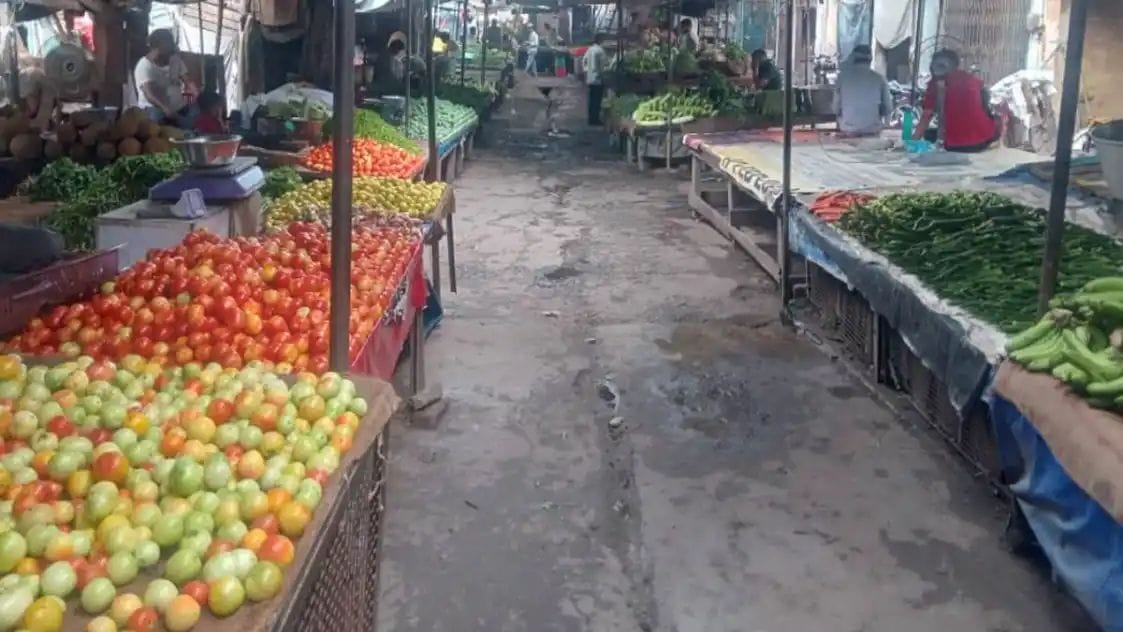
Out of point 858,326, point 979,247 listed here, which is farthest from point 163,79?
point 979,247

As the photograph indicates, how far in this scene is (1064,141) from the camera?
4148 mm

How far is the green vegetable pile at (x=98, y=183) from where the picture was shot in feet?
19.9

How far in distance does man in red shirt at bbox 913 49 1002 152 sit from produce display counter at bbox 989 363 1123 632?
21.6ft

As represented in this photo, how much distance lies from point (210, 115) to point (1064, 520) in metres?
8.08

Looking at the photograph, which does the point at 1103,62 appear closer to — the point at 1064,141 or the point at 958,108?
the point at 958,108

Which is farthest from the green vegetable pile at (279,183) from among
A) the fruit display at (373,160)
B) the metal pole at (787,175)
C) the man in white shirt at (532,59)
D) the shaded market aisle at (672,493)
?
the man in white shirt at (532,59)

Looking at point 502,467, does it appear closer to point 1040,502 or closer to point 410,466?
point 410,466

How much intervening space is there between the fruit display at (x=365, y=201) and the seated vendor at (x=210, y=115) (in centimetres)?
243

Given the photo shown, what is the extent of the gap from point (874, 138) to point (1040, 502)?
28.5 ft

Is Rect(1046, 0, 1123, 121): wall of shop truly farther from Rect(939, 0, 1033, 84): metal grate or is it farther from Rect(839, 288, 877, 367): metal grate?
Rect(839, 288, 877, 367): metal grate

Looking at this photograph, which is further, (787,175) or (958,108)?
(958,108)

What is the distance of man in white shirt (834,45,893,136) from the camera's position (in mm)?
11586

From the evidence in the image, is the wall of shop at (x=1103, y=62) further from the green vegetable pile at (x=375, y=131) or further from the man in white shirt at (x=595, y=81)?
the man in white shirt at (x=595, y=81)

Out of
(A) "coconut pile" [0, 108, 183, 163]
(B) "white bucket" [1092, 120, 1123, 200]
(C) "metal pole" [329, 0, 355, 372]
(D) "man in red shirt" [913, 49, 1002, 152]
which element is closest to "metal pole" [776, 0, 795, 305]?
(B) "white bucket" [1092, 120, 1123, 200]
